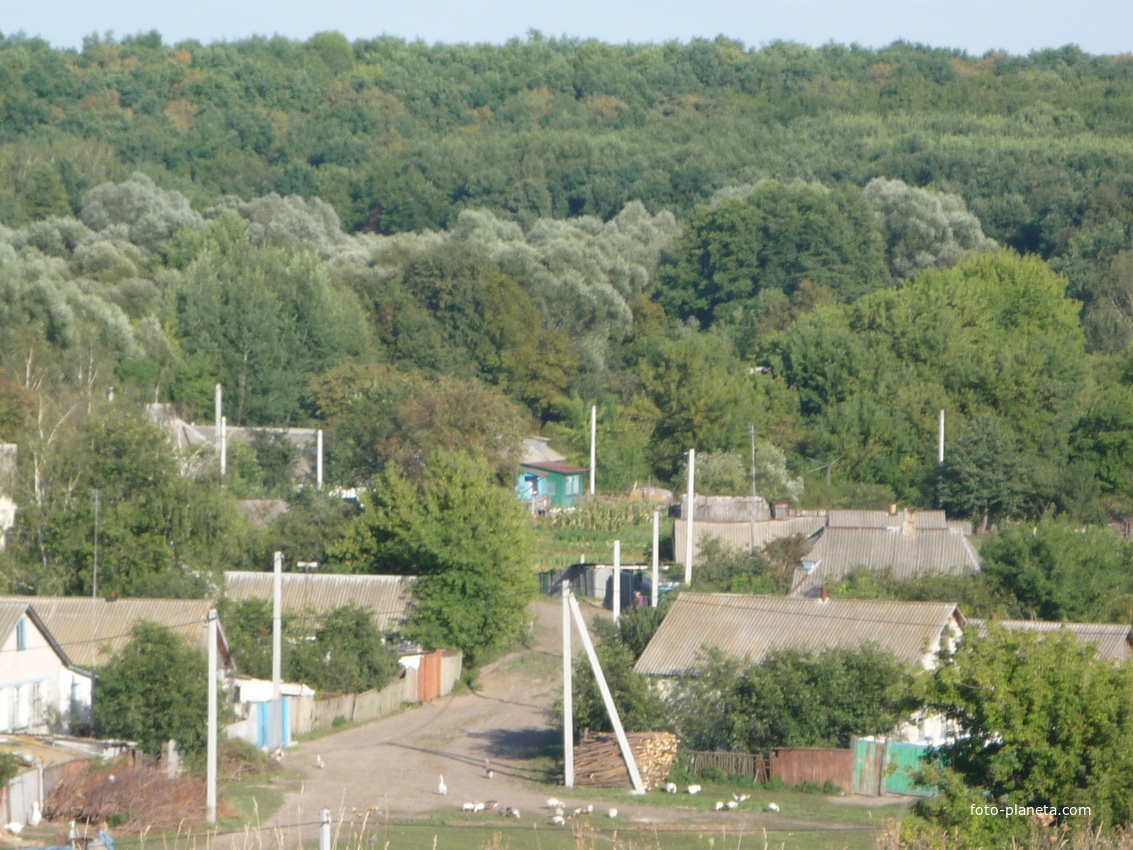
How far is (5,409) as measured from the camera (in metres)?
37.8

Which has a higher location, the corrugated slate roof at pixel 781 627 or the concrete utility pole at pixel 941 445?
the concrete utility pole at pixel 941 445

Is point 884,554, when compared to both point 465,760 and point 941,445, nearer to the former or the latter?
point 941,445

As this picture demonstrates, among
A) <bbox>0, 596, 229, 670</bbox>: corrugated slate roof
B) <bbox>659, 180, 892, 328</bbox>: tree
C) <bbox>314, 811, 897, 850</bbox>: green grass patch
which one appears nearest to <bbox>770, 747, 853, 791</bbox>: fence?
<bbox>314, 811, 897, 850</bbox>: green grass patch

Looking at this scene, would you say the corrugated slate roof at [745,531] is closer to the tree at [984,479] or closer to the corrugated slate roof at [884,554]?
the corrugated slate roof at [884,554]

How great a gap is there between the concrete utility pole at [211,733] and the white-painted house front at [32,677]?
3634 mm

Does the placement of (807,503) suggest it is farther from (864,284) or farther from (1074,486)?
(864,284)

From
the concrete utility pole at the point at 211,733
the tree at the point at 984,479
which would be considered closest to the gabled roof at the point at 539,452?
the tree at the point at 984,479

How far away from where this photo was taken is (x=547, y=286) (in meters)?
57.3

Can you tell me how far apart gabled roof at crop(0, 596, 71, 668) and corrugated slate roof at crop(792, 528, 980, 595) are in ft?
47.7

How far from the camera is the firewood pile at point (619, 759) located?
789 inches

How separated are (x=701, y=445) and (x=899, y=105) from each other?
56156 millimetres

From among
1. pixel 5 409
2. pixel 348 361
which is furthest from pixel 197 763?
pixel 348 361

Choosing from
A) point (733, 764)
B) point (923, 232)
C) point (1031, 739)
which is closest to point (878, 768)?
point (733, 764)

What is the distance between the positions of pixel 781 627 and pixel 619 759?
13.5ft
